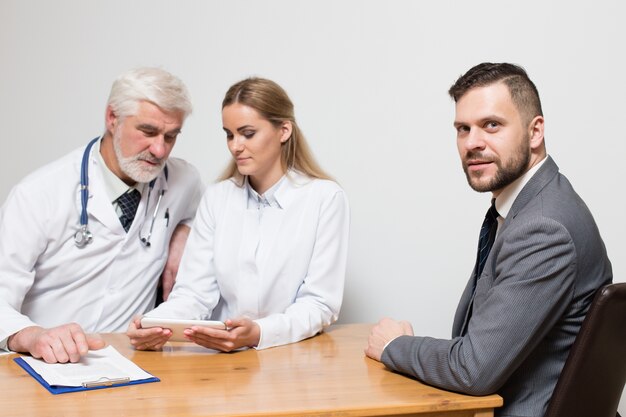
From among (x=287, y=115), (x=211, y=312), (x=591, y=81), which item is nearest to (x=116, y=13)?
(x=287, y=115)

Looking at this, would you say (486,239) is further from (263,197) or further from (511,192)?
(263,197)

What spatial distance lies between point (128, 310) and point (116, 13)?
163 cm

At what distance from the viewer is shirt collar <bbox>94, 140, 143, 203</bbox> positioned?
2.84m

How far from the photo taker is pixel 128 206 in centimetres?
287

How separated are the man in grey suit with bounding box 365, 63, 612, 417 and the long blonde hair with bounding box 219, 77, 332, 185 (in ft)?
2.51

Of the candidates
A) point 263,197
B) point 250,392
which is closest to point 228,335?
point 250,392

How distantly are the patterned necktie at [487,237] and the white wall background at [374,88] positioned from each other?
121 centimetres

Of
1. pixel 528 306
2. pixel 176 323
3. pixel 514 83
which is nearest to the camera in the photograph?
pixel 528 306

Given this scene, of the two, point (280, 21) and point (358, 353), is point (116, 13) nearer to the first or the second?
point (280, 21)

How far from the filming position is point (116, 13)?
12.4 feet

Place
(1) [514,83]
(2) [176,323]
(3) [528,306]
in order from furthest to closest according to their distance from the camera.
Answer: (2) [176,323] < (1) [514,83] < (3) [528,306]

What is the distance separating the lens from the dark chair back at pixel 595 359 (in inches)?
70.7

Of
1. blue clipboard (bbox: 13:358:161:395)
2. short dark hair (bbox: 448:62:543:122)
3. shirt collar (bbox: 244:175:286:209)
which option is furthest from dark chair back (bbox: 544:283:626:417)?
shirt collar (bbox: 244:175:286:209)

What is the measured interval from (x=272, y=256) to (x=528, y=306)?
107 centimetres
